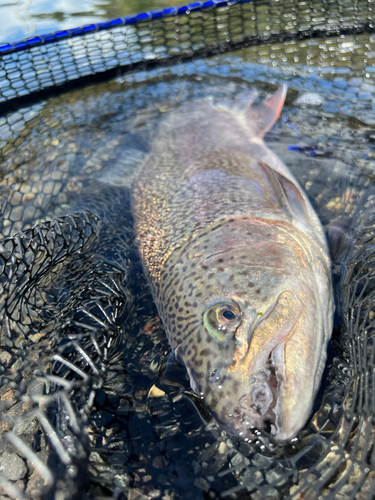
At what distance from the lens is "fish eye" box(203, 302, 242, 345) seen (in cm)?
227

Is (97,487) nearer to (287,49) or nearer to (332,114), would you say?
(332,114)

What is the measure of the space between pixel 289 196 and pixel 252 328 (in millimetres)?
1709

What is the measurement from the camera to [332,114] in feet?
15.9

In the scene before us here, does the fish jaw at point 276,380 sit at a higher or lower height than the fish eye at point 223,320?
lower

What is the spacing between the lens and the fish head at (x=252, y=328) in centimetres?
209

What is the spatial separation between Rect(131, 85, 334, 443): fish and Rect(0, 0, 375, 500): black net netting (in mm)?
240

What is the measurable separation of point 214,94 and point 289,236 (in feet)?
11.6

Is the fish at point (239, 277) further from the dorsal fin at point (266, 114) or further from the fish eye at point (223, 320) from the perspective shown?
the dorsal fin at point (266, 114)

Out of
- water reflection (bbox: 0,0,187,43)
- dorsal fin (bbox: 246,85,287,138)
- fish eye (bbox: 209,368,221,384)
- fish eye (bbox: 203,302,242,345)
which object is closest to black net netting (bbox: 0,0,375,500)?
dorsal fin (bbox: 246,85,287,138)

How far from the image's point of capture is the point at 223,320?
7.67ft

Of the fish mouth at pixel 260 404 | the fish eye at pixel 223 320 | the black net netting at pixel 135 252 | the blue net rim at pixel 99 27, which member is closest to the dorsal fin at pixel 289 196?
the black net netting at pixel 135 252

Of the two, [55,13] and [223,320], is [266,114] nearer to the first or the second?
[223,320]

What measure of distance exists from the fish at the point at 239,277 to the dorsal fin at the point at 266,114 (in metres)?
0.37

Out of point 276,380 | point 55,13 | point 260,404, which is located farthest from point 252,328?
point 55,13
